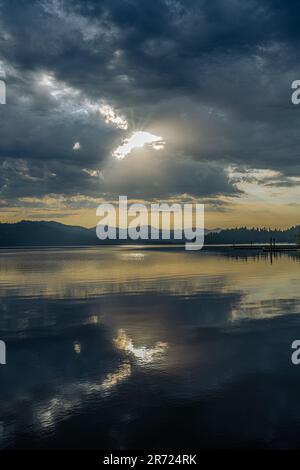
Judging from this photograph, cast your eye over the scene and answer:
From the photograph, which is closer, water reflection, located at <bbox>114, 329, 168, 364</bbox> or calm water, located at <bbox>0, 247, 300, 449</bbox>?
calm water, located at <bbox>0, 247, 300, 449</bbox>

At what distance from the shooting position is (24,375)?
62.2ft

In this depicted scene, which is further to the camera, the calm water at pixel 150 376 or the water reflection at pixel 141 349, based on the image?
the water reflection at pixel 141 349

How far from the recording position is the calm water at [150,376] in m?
12.9

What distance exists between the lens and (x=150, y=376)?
59.1ft

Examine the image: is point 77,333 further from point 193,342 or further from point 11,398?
point 11,398

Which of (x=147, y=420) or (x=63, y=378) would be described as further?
(x=63, y=378)

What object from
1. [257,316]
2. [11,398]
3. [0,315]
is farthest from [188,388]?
[0,315]

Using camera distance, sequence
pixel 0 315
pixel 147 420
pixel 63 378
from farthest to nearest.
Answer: pixel 0 315 < pixel 63 378 < pixel 147 420

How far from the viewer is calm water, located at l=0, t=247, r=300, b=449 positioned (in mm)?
12852

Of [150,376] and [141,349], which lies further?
[141,349]
